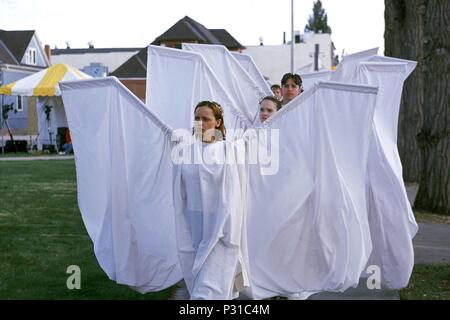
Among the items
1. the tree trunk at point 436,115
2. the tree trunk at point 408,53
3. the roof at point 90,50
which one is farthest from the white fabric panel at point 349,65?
the roof at point 90,50

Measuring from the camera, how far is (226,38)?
86.7m

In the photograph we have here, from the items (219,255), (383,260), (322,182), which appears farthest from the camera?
(383,260)

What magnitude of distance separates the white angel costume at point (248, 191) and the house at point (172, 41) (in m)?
57.4

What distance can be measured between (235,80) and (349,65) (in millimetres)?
1334

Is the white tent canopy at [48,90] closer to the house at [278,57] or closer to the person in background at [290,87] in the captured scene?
the person in background at [290,87]

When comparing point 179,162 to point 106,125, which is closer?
point 179,162

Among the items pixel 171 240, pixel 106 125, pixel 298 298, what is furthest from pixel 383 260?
pixel 106 125

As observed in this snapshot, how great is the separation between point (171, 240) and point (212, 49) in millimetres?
3239

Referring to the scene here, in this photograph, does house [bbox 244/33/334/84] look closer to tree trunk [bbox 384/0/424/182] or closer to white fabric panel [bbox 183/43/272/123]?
tree trunk [bbox 384/0/424/182]

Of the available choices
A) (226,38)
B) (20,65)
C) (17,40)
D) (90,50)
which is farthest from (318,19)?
(20,65)

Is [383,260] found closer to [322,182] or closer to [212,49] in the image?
[322,182]

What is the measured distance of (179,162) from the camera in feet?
21.2

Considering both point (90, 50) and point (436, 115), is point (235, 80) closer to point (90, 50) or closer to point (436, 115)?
point (436, 115)

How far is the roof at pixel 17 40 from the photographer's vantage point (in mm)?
60506
